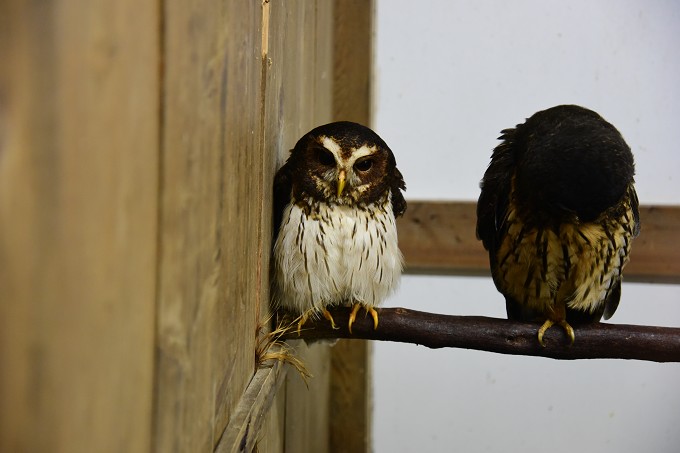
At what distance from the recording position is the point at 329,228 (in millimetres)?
1436

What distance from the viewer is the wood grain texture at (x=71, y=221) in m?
0.32

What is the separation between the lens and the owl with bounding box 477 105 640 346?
4.25ft

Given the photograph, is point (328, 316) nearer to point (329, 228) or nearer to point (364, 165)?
point (329, 228)

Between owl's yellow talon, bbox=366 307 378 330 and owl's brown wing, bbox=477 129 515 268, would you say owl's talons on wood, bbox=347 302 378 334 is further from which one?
owl's brown wing, bbox=477 129 515 268

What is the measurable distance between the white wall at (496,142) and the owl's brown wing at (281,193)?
1063 mm

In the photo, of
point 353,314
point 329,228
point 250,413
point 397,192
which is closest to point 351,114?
point 397,192

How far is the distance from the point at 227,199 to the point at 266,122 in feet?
1.27

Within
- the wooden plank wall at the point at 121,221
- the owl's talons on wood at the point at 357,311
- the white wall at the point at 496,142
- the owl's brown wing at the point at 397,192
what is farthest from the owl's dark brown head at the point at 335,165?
the white wall at the point at 496,142

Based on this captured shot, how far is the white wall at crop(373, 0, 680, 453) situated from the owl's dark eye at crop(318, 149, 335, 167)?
1.03 m

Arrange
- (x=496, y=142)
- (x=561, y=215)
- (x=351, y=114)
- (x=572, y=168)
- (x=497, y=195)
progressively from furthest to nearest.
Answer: (x=496, y=142) < (x=351, y=114) < (x=497, y=195) < (x=561, y=215) < (x=572, y=168)

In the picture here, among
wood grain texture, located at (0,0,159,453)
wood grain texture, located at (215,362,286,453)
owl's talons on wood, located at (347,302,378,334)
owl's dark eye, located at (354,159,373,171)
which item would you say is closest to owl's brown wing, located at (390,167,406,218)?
owl's dark eye, located at (354,159,373,171)

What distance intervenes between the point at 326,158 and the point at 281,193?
0.14 meters

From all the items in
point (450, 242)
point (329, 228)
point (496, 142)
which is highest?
point (496, 142)

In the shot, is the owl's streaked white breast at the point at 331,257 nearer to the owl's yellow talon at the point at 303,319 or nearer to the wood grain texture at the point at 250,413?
the owl's yellow talon at the point at 303,319
